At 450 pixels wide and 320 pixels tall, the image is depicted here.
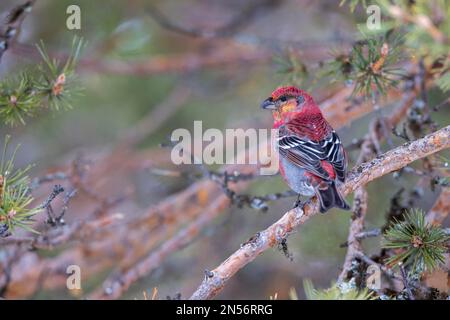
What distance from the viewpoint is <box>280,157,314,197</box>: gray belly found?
411 centimetres

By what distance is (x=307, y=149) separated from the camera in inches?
172

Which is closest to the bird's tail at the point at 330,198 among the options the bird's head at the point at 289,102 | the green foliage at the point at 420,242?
the green foliage at the point at 420,242

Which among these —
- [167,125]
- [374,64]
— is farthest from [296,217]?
[167,125]

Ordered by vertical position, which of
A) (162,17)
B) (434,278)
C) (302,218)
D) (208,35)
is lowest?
(434,278)

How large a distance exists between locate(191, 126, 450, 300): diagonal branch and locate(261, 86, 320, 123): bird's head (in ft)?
3.96

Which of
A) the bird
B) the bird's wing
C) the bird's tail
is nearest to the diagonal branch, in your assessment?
the bird's tail

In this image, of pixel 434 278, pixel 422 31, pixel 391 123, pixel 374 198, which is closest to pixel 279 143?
pixel 391 123

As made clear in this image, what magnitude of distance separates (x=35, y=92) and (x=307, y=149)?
6.35 ft

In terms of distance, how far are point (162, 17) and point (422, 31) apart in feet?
15.5

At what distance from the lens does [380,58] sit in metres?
3.59

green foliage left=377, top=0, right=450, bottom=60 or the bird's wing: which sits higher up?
the bird's wing

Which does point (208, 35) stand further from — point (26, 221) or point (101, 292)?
point (26, 221)

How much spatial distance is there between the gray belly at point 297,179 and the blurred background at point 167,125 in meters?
0.63

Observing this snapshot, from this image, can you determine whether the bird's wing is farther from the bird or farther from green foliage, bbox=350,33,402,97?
green foliage, bbox=350,33,402,97
